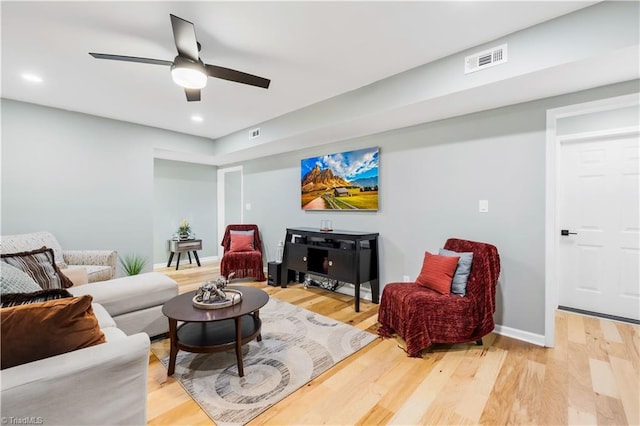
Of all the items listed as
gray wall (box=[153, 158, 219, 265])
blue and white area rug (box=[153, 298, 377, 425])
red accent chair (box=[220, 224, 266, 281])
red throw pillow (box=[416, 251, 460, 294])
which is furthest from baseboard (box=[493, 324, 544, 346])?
gray wall (box=[153, 158, 219, 265])

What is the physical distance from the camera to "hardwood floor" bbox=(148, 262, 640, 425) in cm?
167

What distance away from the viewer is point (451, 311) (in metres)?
2.38

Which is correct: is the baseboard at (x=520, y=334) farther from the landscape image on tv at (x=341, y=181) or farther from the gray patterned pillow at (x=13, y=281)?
the gray patterned pillow at (x=13, y=281)

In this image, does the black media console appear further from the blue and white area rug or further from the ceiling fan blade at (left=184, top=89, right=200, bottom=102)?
the ceiling fan blade at (left=184, top=89, right=200, bottom=102)

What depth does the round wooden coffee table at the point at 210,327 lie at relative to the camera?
1.99m

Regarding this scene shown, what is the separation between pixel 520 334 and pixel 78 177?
539 cm

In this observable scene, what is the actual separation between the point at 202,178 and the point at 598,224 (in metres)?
6.46

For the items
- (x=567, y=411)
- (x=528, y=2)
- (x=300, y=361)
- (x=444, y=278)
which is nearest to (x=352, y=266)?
(x=444, y=278)

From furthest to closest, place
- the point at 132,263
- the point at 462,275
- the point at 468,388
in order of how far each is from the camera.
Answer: the point at 132,263 → the point at 462,275 → the point at 468,388

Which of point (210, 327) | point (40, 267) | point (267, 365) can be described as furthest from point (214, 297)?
point (40, 267)

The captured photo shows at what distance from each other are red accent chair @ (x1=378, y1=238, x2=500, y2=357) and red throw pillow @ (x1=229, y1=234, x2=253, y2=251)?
2917mm

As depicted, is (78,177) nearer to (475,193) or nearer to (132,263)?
(132,263)

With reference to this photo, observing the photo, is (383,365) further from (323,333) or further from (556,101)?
(556,101)

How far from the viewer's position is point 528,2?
70.6 inches
